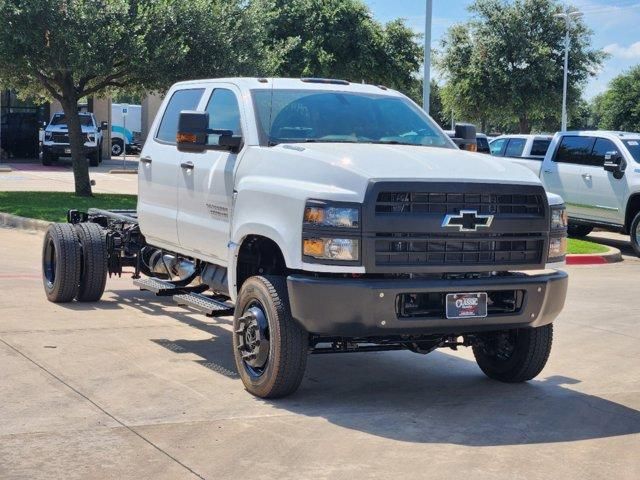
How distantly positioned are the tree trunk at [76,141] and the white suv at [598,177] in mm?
10188

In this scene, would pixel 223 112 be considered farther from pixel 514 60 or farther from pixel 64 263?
pixel 514 60

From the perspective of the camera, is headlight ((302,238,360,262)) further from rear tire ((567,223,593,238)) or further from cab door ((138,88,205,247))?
rear tire ((567,223,593,238))

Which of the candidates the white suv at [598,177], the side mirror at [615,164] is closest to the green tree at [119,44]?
the white suv at [598,177]

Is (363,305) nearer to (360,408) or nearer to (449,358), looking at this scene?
(360,408)

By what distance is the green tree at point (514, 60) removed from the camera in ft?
150

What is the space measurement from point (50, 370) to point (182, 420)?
1.64 metres

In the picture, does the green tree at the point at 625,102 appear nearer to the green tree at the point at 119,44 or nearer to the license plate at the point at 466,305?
the green tree at the point at 119,44

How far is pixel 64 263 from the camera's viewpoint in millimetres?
10359

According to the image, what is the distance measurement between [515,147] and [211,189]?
50.6 feet

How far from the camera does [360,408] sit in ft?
23.3

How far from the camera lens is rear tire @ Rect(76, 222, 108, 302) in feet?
34.3

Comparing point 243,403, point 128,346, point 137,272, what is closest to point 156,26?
point 137,272

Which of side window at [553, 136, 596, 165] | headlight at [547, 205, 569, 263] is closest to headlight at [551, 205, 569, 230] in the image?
headlight at [547, 205, 569, 263]

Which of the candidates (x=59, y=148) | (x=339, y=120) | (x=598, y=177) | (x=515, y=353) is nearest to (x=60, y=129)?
(x=59, y=148)
